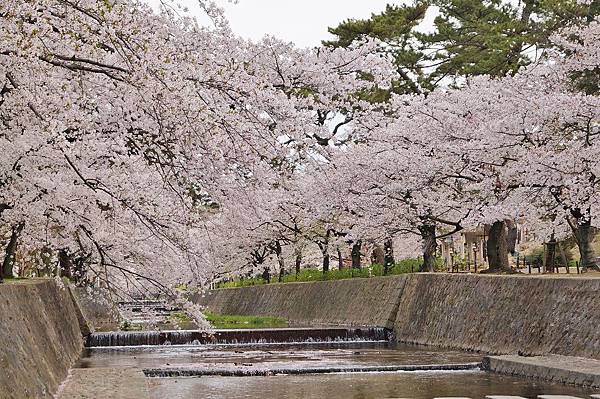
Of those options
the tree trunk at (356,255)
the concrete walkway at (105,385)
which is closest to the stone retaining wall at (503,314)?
the concrete walkway at (105,385)

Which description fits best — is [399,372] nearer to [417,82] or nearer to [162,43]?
[162,43]

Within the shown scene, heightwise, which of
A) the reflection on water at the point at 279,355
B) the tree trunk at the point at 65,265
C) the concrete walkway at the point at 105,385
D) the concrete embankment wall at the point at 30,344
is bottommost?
the reflection on water at the point at 279,355

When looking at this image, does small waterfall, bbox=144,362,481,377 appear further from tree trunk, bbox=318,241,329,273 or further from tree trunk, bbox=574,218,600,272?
tree trunk, bbox=318,241,329,273

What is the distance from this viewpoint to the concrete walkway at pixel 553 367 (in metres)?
12.2

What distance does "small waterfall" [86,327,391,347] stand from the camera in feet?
74.6

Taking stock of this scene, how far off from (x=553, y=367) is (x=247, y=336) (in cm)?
1147

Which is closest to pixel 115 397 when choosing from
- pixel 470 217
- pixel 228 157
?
pixel 228 157

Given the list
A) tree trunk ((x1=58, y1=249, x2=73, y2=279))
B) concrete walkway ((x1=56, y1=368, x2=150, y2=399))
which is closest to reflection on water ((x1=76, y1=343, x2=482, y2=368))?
concrete walkway ((x1=56, y1=368, x2=150, y2=399))

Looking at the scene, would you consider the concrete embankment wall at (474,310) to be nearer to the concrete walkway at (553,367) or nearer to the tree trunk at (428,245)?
the concrete walkway at (553,367)

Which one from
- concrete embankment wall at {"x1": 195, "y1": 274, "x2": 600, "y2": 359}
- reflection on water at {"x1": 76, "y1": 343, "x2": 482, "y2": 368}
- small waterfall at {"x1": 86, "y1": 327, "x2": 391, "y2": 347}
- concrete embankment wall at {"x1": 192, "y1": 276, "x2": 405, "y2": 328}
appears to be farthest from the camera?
concrete embankment wall at {"x1": 192, "y1": 276, "x2": 405, "y2": 328}

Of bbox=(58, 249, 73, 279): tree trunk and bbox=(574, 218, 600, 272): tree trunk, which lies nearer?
bbox=(574, 218, 600, 272): tree trunk

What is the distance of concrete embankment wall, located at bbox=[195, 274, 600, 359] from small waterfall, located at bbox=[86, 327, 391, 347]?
1031 millimetres

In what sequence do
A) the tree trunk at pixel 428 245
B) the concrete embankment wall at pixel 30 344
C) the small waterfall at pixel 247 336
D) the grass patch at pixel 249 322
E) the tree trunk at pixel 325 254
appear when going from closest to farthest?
the concrete embankment wall at pixel 30 344
the small waterfall at pixel 247 336
the tree trunk at pixel 428 245
the grass patch at pixel 249 322
the tree trunk at pixel 325 254

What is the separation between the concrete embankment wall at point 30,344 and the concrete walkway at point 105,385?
0.21 metres
